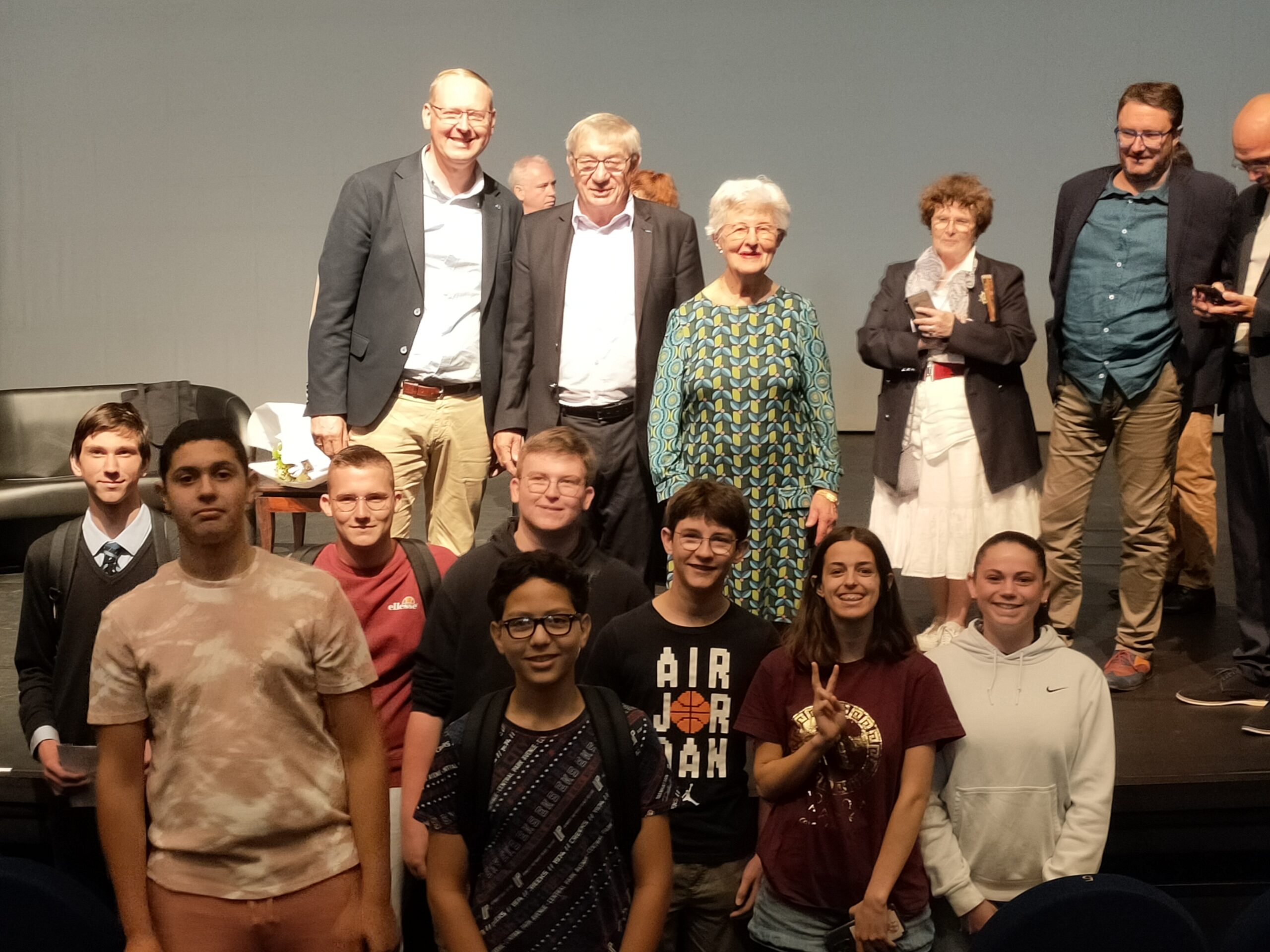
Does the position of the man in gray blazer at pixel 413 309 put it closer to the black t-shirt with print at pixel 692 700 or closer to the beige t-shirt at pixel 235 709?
the black t-shirt with print at pixel 692 700

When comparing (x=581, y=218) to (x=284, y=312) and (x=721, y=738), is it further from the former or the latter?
(x=284, y=312)

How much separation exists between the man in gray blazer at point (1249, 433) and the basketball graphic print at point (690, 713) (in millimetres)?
1538

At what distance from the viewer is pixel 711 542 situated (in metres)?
2.41

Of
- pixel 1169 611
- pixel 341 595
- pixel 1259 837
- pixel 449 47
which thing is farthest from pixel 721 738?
pixel 449 47

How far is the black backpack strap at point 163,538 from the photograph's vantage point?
8.96 ft

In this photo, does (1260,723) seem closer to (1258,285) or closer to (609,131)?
(1258,285)

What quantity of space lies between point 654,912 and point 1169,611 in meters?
2.95

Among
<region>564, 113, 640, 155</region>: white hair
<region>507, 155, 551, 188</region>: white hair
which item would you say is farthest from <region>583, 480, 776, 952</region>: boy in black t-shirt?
<region>507, 155, 551, 188</region>: white hair

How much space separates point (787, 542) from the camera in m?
3.23

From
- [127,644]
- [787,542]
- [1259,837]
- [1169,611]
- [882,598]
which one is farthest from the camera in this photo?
[1169,611]

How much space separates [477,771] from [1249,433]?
2324 millimetres

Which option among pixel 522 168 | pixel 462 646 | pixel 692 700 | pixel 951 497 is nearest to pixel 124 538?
pixel 462 646

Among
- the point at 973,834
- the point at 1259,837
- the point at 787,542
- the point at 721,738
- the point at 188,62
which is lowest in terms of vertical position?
the point at 1259,837

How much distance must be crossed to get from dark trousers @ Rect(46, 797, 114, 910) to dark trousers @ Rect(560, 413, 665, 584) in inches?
49.5
